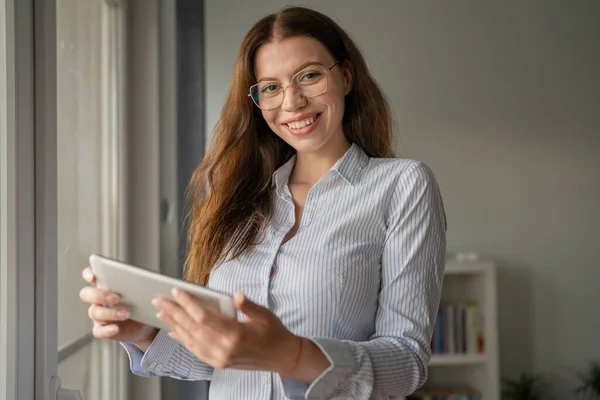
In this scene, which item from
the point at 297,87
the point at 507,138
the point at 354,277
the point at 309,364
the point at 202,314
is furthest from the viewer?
the point at 507,138

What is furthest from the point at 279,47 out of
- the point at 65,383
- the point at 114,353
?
the point at 114,353

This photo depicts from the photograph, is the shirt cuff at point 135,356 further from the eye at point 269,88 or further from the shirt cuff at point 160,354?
the eye at point 269,88

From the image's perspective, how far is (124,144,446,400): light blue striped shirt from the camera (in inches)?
43.8

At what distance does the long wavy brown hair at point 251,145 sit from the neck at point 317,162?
0.19 ft

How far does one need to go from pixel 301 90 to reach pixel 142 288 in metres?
0.57

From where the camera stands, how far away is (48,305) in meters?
1.58

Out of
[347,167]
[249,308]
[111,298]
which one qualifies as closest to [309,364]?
[249,308]

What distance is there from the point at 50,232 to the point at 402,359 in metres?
0.93

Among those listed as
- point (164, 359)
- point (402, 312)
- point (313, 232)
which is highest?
point (313, 232)

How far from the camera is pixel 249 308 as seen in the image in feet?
2.69

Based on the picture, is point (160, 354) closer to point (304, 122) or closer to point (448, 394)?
point (304, 122)

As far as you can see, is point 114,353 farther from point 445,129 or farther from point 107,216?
point 445,129

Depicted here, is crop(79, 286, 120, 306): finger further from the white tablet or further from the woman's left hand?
the woman's left hand

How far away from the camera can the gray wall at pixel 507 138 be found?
401 cm
